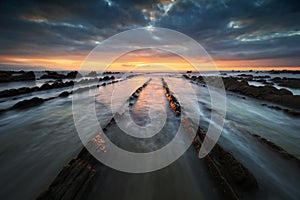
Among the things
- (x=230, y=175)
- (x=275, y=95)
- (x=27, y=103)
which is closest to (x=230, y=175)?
(x=230, y=175)

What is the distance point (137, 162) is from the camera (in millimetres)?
2738

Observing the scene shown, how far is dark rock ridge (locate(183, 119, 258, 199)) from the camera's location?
1978 millimetres

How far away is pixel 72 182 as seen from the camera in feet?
6.28

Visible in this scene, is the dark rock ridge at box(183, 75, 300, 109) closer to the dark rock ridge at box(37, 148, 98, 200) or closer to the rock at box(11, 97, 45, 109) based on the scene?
the dark rock ridge at box(37, 148, 98, 200)

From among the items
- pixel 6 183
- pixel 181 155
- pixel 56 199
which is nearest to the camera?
pixel 56 199

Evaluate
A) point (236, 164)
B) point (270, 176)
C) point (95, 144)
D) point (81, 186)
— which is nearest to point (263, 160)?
point (270, 176)

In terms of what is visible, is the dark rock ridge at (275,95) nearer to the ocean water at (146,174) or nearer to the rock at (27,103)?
the ocean water at (146,174)

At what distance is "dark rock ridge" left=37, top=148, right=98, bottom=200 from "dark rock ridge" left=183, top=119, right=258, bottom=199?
2249 millimetres

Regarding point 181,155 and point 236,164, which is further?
point 181,155

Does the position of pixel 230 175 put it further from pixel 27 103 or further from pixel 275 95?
pixel 275 95

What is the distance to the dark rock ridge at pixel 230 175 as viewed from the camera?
→ 1.98 m

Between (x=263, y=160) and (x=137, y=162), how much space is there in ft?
9.54

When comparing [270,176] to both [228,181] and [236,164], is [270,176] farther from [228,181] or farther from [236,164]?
[228,181]

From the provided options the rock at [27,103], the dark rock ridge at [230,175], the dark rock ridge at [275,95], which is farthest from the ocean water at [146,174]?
the dark rock ridge at [275,95]
